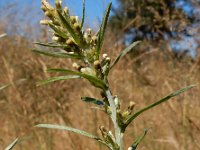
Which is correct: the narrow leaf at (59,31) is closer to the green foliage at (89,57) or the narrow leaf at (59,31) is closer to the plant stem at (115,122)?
the green foliage at (89,57)

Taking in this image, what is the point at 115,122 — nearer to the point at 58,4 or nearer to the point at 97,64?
the point at 97,64

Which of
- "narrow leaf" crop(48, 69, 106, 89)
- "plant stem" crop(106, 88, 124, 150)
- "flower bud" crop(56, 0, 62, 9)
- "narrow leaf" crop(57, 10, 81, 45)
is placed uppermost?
"flower bud" crop(56, 0, 62, 9)

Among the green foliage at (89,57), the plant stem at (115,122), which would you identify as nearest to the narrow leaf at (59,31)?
the green foliage at (89,57)

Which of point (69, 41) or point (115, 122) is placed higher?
point (69, 41)

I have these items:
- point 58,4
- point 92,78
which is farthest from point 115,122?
point 58,4

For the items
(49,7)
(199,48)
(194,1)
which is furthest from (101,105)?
(194,1)

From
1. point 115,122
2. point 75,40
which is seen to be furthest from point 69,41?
point 115,122

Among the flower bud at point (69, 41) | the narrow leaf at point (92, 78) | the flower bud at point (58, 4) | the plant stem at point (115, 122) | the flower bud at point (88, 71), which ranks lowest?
the plant stem at point (115, 122)

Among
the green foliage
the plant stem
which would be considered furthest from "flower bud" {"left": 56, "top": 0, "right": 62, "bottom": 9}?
the plant stem

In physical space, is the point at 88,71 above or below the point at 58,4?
below

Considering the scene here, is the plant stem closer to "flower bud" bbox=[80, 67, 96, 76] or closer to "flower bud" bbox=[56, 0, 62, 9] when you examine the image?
"flower bud" bbox=[80, 67, 96, 76]

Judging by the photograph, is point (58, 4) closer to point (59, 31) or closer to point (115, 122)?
point (59, 31)
